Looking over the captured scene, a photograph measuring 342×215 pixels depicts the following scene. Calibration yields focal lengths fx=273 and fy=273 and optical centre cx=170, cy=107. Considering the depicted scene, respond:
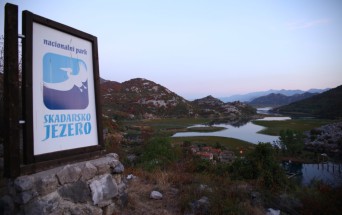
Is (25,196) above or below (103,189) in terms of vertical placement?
above

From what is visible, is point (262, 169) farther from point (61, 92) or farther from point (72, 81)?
point (61, 92)

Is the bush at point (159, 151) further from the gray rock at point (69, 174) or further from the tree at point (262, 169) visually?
the gray rock at point (69, 174)

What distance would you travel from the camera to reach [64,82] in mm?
4500

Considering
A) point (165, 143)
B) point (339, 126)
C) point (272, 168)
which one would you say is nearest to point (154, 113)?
point (339, 126)

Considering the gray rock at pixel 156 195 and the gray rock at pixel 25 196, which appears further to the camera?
the gray rock at pixel 156 195

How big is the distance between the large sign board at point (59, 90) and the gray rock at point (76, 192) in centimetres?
50

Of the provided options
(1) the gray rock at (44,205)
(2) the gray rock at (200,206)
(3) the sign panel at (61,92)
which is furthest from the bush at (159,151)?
(1) the gray rock at (44,205)

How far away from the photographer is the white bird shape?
171 inches

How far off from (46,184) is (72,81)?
1748 mm

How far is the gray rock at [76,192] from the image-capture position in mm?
4133

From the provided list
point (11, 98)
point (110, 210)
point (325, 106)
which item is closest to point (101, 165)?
point (110, 210)

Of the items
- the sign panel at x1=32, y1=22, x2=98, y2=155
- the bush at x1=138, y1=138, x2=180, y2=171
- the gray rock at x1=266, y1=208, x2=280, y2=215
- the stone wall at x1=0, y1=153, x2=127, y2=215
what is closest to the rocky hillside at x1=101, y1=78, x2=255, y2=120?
the bush at x1=138, y1=138, x2=180, y2=171

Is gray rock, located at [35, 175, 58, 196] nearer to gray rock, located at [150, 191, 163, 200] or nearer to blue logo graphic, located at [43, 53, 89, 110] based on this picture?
blue logo graphic, located at [43, 53, 89, 110]

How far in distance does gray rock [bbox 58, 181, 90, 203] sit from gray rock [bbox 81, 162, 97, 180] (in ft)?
0.37
